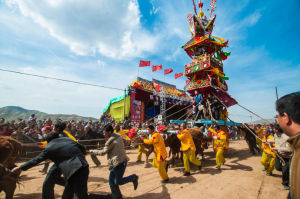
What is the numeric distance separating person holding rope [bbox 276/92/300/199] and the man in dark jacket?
2.93 m

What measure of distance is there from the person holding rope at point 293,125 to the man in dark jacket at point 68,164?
293 cm

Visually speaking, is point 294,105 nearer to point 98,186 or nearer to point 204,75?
point 98,186

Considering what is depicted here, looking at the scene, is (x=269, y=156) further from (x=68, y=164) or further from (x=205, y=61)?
(x=205, y=61)

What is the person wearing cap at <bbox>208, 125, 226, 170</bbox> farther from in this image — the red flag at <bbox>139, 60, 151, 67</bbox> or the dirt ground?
the red flag at <bbox>139, 60, 151, 67</bbox>

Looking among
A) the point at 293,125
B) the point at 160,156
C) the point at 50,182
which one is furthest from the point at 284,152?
the point at 50,182

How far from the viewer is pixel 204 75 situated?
40.1 feet

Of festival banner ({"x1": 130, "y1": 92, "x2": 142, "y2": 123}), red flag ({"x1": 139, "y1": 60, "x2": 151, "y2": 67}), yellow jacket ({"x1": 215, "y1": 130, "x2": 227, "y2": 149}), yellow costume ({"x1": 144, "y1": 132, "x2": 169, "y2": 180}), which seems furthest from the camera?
festival banner ({"x1": 130, "y1": 92, "x2": 142, "y2": 123})

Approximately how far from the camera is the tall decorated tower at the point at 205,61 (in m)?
11.7

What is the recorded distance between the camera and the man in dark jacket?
280cm

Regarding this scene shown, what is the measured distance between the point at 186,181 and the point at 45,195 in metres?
3.92

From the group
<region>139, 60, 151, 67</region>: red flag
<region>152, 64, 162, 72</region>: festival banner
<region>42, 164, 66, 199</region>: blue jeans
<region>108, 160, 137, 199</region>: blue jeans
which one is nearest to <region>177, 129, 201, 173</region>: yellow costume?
<region>108, 160, 137, 199</region>: blue jeans

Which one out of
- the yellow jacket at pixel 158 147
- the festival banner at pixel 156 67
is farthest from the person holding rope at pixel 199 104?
the festival banner at pixel 156 67

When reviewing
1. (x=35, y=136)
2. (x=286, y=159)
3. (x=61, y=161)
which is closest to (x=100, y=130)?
(x=35, y=136)

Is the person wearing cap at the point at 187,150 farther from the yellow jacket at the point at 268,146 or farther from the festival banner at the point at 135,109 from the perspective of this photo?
the festival banner at the point at 135,109
